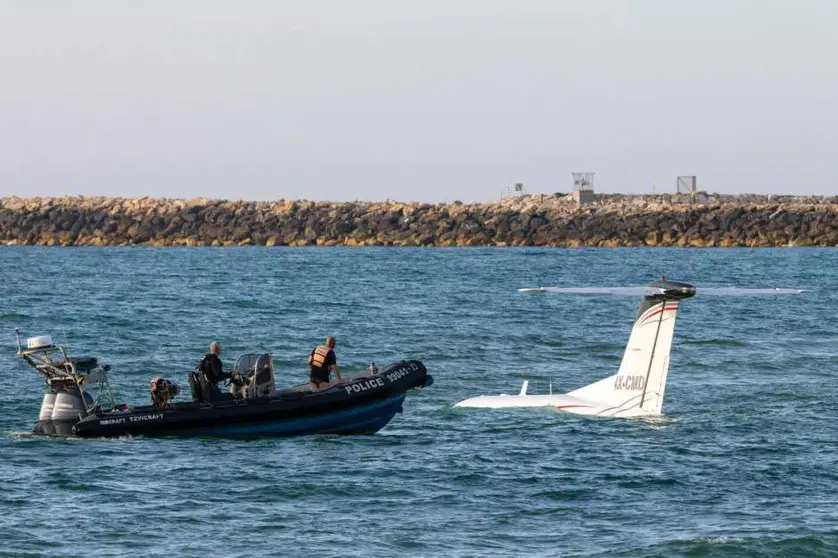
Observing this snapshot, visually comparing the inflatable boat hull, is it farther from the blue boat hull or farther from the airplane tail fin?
the airplane tail fin

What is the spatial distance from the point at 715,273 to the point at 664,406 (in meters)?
48.7

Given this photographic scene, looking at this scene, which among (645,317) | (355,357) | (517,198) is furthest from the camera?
(517,198)

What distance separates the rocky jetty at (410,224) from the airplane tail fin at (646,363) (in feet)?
257

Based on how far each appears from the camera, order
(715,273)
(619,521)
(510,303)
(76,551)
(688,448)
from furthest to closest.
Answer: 1. (715,273)
2. (510,303)
3. (688,448)
4. (619,521)
5. (76,551)

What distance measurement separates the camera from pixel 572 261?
282 ft

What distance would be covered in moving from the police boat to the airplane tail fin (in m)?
4.25

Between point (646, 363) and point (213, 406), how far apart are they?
7.87 metres

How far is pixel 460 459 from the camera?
73.4 feet

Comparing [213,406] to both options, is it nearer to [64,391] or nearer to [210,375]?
[210,375]

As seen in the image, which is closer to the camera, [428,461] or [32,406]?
[428,461]

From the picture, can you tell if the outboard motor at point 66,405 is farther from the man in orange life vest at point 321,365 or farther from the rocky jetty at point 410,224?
the rocky jetty at point 410,224

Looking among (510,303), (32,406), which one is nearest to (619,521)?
(32,406)

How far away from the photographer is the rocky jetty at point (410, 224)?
343ft

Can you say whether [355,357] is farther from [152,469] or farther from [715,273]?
Answer: [715,273]
